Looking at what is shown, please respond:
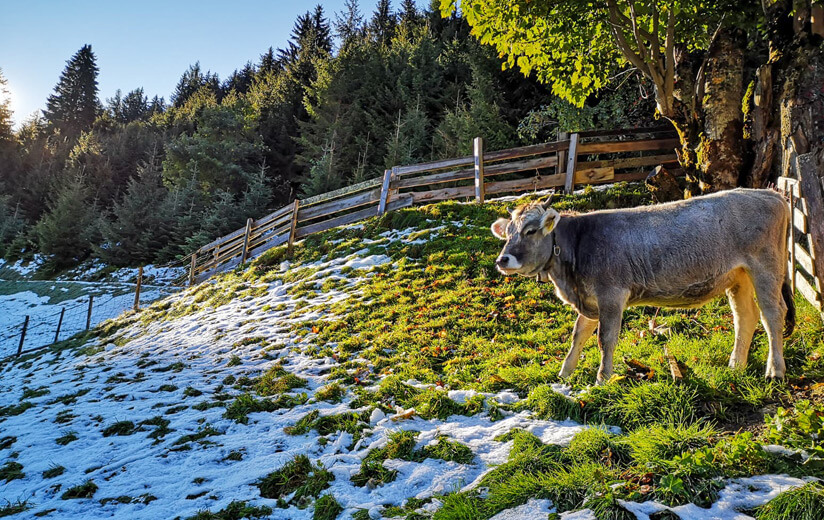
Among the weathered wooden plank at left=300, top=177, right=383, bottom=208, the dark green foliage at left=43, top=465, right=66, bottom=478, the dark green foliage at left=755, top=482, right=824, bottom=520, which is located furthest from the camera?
the weathered wooden plank at left=300, top=177, right=383, bottom=208

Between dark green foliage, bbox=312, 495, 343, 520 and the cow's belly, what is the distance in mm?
3169

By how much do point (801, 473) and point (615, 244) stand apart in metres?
2.22

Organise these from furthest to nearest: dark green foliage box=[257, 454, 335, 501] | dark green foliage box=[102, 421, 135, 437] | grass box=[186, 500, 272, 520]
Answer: dark green foliage box=[102, 421, 135, 437], dark green foliage box=[257, 454, 335, 501], grass box=[186, 500, 272, 520]

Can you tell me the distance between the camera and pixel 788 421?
280 cm

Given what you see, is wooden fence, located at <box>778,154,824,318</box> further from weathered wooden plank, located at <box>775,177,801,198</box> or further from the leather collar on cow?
the leather collar on cow

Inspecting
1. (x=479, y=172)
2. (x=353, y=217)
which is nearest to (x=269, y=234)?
(x=353, y=217)

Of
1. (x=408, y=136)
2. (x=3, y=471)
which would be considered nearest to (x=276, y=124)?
(x=408, y=136)

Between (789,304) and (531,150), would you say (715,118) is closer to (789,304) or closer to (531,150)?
(789,304)

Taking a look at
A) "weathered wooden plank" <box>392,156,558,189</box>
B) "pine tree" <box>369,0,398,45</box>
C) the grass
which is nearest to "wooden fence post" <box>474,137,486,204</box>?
"weathered wooden plank" <box>392,156,558,189</box>

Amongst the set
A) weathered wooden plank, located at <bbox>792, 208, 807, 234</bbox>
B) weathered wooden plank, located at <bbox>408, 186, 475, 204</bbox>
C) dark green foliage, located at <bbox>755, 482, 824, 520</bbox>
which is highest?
weathered wooden plank, located at <bbox>408, 186, 475, 204</bbox>

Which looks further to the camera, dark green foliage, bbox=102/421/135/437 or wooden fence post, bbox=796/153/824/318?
dark green foliage, bbox=102/421/135/437

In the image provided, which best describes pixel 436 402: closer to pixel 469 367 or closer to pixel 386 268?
pixel 469 367

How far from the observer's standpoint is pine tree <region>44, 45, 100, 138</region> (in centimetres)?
6885

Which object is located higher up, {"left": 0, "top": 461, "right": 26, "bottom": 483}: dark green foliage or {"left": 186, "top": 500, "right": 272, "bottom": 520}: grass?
{"left": 186, "top": 500, "right": 272, "bottom": 520}: grass
